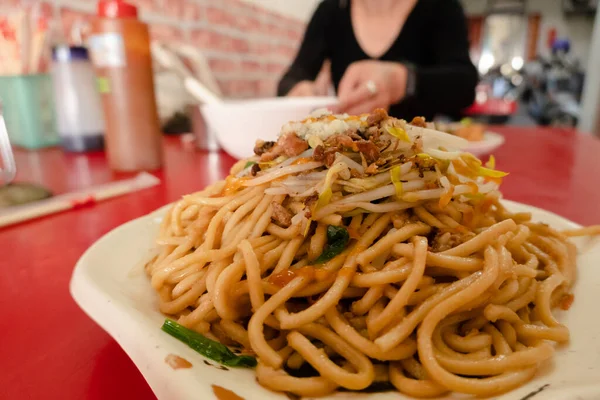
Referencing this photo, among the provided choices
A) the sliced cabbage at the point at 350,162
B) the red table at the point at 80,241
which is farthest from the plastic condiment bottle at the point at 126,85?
the sliced cabbage at the point at 350,162

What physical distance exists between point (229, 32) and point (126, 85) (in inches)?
68.4

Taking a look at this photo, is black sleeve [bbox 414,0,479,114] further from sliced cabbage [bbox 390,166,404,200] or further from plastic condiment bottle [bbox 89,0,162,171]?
sliced cabbage [bbox 390,166,404,200]

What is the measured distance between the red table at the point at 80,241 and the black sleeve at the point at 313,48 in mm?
1171

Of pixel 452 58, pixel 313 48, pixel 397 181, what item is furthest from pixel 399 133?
pixel 313 48

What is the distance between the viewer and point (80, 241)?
947 mm

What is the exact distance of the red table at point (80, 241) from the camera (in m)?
0.51

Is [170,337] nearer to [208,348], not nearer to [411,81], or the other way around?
[208,348]

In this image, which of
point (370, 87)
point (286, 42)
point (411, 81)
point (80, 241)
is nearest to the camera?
point (80, 241)

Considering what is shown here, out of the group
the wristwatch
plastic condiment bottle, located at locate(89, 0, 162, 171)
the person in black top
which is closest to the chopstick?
plastic condiment bottle, located at locate(89, 0, 162, 171)

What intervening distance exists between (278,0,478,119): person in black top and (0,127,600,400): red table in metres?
0.52

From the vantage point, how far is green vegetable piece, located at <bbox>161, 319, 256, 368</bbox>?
48 cm

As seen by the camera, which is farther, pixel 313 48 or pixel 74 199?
pixel 313 48

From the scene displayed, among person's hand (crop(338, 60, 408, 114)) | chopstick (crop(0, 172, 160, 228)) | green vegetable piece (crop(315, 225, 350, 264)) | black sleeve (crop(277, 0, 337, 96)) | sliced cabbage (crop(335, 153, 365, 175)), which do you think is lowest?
chopstick (crop(0, 172, 160, 228))

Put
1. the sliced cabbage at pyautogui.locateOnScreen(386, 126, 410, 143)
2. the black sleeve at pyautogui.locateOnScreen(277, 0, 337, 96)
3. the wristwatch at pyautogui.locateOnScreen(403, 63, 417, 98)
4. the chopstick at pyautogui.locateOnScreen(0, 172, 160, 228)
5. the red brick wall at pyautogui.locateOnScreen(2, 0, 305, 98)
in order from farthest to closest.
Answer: the black sleeve at pyautogui.locateOnScreen(277, 0, 337, 96) → the red brick wall at pyautogui.locateOnScreen(2, 0, 305, 98) → the wristwatch at pyautogui.locateOnScreen(403, 63, 417, 98) → the chopstick at pyautogui.locateOnScreen(0, 172, 160, 228) → the sliced cabbage at pyautogui.locateOnScreen(386, 126, 410, 143)
